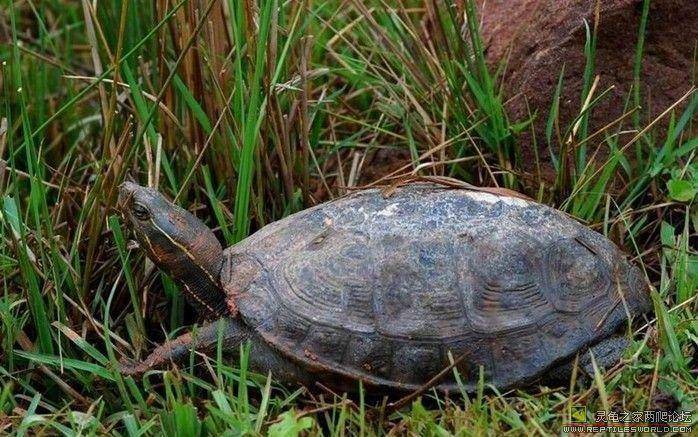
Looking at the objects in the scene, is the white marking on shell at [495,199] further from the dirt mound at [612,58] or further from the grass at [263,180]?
the dirt mound at [612,58]

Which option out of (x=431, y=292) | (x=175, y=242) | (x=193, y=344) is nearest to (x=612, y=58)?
(x=431, y=292)

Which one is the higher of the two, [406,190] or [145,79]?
[145,79]

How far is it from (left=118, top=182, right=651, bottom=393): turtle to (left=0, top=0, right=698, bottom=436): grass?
9cm

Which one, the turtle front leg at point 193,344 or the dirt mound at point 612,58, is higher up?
the dirt mound at point 612,58

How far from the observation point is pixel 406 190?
3.06m

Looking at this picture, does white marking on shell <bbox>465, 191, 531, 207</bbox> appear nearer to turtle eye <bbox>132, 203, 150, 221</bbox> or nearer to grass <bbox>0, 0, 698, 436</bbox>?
grass <bbox>0, 0, 698, 436</bbox>

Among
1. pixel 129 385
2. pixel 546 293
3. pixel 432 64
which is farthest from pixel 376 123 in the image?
pixel 129 385

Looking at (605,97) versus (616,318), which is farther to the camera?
(605,97)

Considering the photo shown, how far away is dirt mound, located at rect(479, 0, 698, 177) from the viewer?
3.42 metres

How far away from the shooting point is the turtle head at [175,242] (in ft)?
9.59

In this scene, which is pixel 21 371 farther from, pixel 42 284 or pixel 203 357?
pixel 203 357

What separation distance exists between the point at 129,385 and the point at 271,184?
3.01 ft

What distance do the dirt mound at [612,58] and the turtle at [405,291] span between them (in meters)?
0.67

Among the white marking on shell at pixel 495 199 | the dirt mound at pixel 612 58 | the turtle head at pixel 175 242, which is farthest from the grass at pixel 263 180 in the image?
the white marking on shell at pixel 495 199
